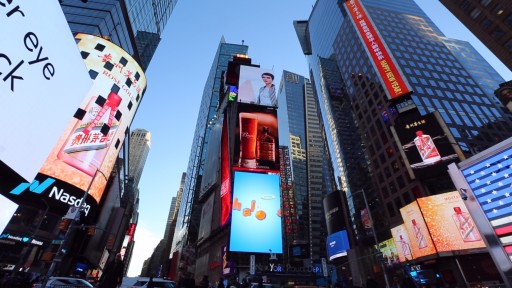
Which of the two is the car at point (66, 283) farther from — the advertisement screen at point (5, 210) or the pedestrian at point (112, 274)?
the advertisement screen at point (5, 210)

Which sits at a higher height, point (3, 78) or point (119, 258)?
point (3, 78)

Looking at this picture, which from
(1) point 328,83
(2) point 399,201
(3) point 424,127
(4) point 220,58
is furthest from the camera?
(4) point 220,58

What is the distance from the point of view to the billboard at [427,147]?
43.5 metres

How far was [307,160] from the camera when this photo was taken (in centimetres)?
14800

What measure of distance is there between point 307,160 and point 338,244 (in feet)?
285

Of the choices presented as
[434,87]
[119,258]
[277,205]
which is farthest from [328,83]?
[119,258]

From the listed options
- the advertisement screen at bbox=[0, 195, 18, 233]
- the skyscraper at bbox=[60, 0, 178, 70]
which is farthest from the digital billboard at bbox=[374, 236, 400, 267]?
the skyscraper at bbox=[60, 0, 178, 70]

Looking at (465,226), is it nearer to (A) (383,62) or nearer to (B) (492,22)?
(A) (383,62)

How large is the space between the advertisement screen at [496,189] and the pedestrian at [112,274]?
69.3 ft

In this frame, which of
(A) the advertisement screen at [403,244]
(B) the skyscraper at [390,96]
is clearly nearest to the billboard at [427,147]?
(B) the skyscraper at [390,96]

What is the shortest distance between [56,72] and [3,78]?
1303 millimetres

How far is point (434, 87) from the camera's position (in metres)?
69.4

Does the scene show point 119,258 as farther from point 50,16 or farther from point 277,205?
point 277,205

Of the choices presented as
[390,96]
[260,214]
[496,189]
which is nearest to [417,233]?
[390,96]
